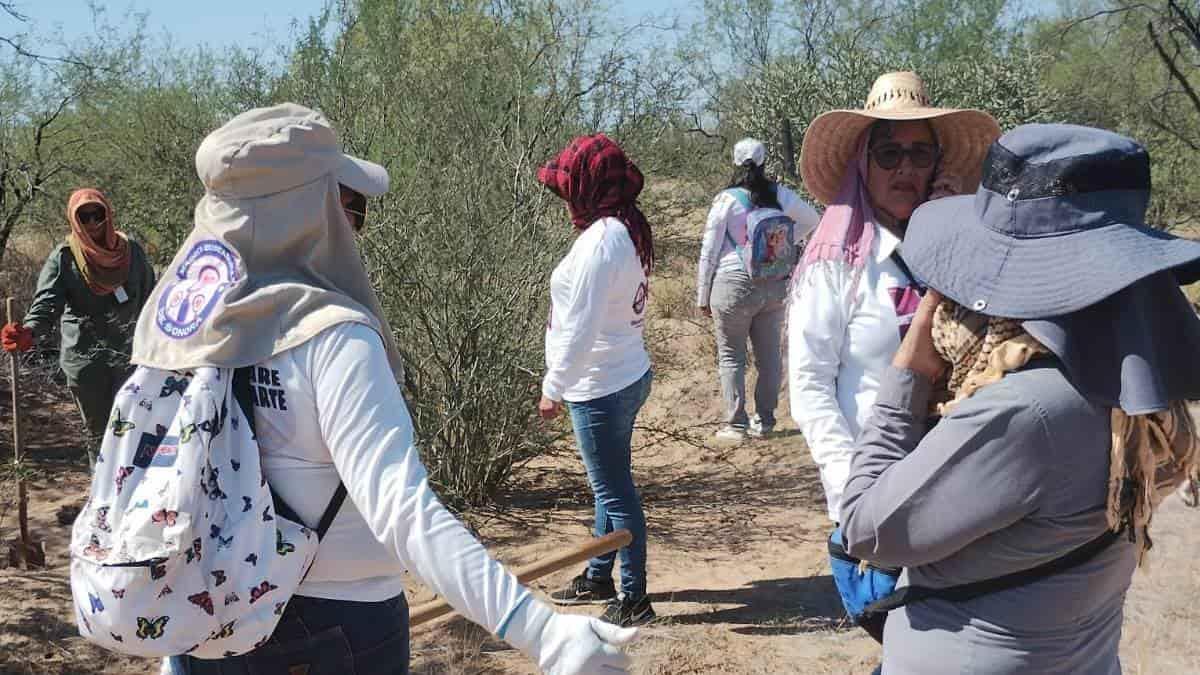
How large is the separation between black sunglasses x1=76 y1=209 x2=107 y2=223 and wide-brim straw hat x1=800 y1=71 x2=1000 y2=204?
447cm

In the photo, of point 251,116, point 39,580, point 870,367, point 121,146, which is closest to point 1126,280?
point 870,367

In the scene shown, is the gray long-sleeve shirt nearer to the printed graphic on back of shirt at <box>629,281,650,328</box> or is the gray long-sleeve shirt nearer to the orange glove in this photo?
the printed graphic on back of shirt at <box>629,281,650,328</box>

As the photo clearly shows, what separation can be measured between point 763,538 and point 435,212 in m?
2.37

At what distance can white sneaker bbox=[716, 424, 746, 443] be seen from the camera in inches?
287

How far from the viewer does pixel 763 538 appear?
5.43m

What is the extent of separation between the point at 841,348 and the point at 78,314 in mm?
4868

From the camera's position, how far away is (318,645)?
1.75 meters

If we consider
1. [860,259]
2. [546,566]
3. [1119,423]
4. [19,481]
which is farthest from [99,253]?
[1119,423]

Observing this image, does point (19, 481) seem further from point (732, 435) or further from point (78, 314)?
point (732, 435)

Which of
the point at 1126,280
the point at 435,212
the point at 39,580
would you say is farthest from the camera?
the point at 435,212

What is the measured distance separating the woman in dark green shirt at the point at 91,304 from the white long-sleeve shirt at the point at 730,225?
3.43 metres

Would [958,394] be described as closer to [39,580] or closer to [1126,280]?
[1126,280]

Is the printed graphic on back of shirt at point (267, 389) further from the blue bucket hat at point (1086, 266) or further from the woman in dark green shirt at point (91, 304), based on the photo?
the woman in dark green shirt at point (91, 304)

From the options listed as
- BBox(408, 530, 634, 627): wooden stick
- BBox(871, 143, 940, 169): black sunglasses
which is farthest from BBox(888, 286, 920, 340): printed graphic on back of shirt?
BBox(408, 530, 634, 627): wooden stick
